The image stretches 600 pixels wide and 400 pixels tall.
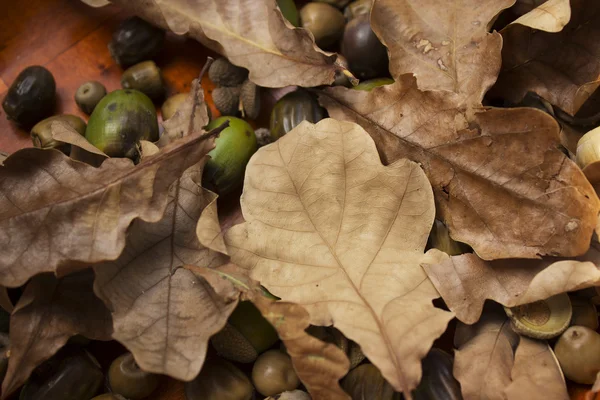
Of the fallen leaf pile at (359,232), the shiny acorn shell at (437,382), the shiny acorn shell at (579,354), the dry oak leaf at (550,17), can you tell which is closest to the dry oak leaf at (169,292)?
the fallen leaf pile at (359,232)

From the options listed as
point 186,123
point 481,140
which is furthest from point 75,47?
point 481,140

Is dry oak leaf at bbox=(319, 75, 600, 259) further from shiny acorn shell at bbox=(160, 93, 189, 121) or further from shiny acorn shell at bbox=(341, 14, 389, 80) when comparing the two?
shiny acorn shell at bbox=(160, 93, 189, 121)

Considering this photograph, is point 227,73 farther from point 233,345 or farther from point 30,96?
point 233,345

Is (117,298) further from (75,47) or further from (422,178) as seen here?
(75,47)

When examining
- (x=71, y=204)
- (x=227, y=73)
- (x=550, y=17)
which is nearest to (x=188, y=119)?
(x=227, y=73)

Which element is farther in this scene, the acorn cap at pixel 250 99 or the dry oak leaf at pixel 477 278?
the acorn cap at pixel 250 99

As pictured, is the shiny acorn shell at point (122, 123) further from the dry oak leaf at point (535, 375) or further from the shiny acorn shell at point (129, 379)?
the dry oak leaf at point (535, 375)
